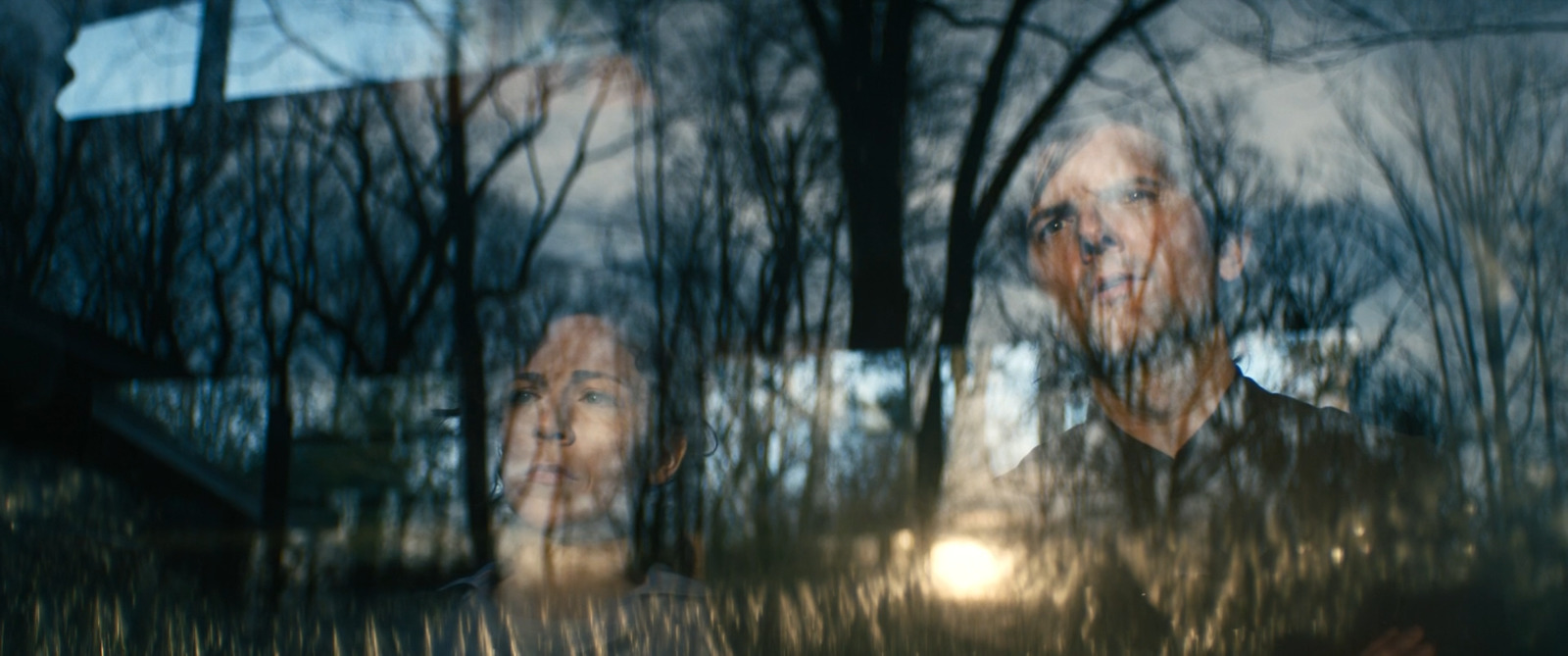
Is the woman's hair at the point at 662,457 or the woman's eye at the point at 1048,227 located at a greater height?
the woman's eye at the point at 1048,227

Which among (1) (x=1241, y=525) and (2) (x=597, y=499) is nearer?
(1) (x=1241, y=525)

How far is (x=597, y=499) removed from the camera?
5.18ft

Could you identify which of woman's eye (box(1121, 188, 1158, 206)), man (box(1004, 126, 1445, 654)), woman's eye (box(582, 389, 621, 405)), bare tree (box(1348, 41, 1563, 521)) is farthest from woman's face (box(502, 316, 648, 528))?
bare tree (box(1348, 41, 1563, 521))

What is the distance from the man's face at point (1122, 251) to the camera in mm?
1337

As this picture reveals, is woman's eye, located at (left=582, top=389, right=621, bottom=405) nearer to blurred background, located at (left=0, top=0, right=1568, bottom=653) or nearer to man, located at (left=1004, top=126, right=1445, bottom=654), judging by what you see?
blurred background, located at (left=0, top=0, right=1568, bottom=653)

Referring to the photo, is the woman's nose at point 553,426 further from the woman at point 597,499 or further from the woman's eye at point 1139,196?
the woman's eye at point 1139,196

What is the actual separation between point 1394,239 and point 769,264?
80 cm

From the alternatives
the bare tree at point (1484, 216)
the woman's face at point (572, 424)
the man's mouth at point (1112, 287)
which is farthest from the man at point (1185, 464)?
the woman's face at point (572, 424)

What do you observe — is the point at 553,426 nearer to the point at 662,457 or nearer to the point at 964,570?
the point at 662,457

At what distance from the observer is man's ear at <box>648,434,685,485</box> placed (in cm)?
156

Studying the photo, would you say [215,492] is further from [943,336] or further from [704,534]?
[943,336]

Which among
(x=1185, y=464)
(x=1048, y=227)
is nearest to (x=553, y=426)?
(x=1048, y=227)

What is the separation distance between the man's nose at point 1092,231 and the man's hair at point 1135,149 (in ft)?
0.22

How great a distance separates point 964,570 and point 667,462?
44 centimetres
